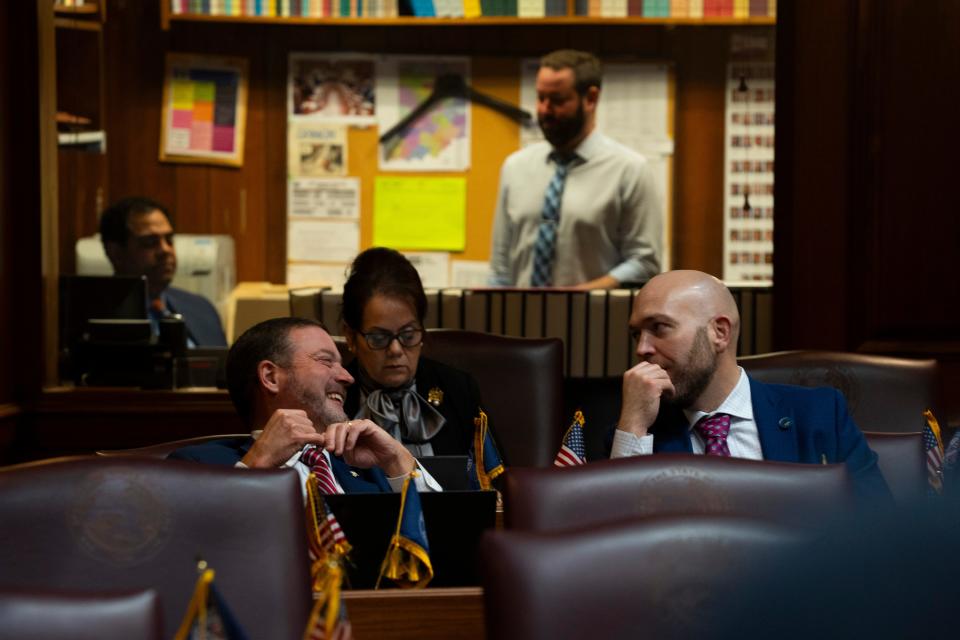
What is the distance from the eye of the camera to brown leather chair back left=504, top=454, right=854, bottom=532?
166cm

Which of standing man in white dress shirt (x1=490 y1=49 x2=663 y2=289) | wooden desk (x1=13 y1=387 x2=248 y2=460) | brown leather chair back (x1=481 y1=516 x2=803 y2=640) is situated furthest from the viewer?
standing man in white dress shirt (x1=490 y1=49 x2=663 y2=289)

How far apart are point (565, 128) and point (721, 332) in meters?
2.44

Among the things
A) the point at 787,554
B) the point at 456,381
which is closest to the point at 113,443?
the point at 456,381

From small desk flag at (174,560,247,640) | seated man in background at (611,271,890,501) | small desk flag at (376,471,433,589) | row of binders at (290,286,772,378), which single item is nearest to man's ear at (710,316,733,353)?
seated man in background at (611,271,890,501)

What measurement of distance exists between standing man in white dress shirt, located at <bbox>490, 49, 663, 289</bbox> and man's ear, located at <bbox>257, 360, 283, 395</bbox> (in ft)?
7.83

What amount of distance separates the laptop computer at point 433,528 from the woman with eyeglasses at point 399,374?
3.45ft

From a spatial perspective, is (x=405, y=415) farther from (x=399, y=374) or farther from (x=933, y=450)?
(x=933, y=450)

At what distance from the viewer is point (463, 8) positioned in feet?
18.5

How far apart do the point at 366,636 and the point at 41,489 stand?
426 millimetres

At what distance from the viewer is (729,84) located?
5684 millimetres

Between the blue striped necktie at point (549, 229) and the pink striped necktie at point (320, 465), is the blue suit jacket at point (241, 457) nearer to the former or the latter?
the pink striped necktie at point (320, 465)

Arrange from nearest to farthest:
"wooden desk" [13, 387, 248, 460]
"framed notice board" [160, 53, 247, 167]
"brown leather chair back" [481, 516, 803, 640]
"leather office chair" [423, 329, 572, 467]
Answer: "brown leather chair back" [481, 516, 803, 640] → "leather office chair" [423, 329, 572, 467] → "wooden desk" [13, 387, 248, 460] → "framed notice board" [160, 53, 247, 167]

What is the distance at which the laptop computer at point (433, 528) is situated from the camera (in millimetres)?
1923

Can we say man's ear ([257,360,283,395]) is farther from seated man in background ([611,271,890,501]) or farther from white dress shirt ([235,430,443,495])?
seated man in background ([611,271,890,501])
